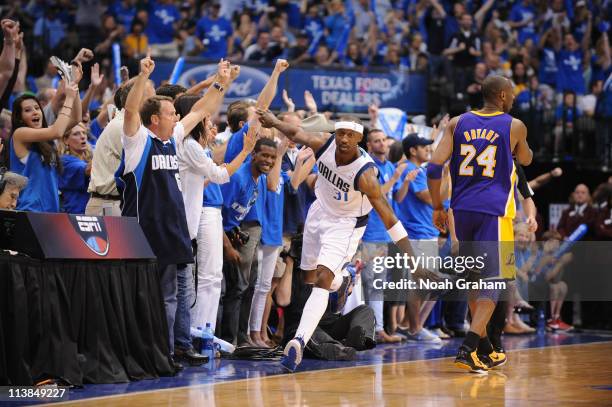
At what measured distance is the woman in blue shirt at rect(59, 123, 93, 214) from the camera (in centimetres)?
955

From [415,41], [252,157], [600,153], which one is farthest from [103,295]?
[415,41]

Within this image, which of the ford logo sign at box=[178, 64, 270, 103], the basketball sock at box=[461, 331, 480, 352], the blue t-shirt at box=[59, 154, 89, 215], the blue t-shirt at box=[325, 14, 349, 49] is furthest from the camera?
the blue t-shirt at box=[325, 14, 349, 49]

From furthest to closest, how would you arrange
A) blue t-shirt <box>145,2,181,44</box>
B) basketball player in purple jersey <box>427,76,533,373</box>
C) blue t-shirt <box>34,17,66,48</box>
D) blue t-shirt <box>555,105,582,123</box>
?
blue t-shirt <box>145,2,181,44</box>, blue t-shirt <box>555,105,582,123</box>, blue t-shirt <box>34,17,66,48</box>, basketball player in purple jersey <box>427,76,533,373</box>

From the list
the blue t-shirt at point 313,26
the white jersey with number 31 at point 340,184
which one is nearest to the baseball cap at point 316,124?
the white jersey with number 31 at point 340,184

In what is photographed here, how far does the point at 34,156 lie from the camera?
8703 mm

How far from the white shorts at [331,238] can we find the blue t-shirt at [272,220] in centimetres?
125

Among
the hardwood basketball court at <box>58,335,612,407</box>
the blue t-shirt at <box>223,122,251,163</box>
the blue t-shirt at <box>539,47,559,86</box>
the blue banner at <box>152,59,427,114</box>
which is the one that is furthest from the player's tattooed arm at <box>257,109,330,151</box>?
the blue t-shirt at <box>539,47,559,86</box>

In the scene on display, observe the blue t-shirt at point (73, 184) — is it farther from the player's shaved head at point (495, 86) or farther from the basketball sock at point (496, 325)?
the basketball sock at point (496, 325)

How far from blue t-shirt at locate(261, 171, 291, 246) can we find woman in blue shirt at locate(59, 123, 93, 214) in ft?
6.08

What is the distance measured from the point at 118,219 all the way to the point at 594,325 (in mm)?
8326

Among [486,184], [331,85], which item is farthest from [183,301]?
[331,85]

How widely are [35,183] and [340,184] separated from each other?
2.47 metres

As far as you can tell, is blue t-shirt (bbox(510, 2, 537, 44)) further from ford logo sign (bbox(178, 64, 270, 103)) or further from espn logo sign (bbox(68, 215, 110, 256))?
espn logo sign (bbox(68, 215, 110, 256))

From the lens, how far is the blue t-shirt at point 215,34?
1791 cm
